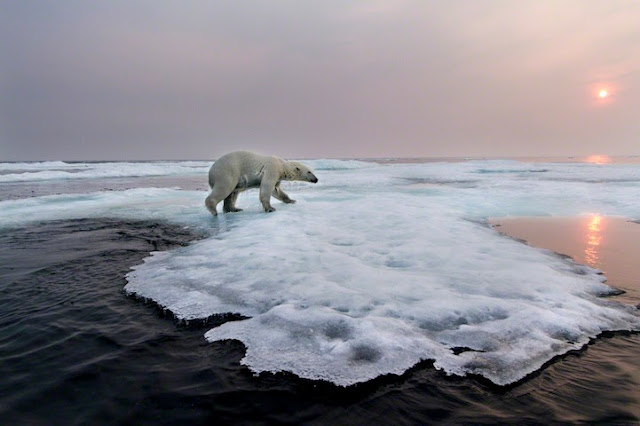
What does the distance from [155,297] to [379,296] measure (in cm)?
258

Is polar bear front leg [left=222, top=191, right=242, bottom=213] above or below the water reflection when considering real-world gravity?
above

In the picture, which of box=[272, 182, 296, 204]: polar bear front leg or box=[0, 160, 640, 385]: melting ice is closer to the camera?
box=[0, 160, 640, 385]: melting ice

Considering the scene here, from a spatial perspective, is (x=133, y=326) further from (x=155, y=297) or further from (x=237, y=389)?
(x=237, y=389)

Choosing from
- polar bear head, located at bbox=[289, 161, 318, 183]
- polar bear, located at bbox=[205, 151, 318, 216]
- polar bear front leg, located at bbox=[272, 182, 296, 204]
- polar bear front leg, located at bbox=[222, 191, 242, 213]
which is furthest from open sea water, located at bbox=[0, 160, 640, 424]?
polar bear front leg, located at bbox=[272, 182, 296, 204]

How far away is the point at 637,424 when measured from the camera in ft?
6.63

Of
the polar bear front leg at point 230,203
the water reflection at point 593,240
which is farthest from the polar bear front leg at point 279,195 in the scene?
the water reflection at point 593,240

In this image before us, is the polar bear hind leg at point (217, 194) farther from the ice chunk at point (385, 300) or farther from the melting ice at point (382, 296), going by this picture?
the ice chunk at point (385, 300)

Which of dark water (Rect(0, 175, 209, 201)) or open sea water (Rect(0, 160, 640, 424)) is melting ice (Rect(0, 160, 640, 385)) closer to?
open sea water (Rect(0, 160, 640, 424))

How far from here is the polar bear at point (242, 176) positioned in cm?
964

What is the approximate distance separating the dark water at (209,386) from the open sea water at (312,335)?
0.04 ft

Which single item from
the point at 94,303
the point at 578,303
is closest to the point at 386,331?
the point at 578,303

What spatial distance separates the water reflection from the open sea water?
62 centimetres

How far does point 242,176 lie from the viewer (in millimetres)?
10000

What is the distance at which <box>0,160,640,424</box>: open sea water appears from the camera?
2207 millimetres
